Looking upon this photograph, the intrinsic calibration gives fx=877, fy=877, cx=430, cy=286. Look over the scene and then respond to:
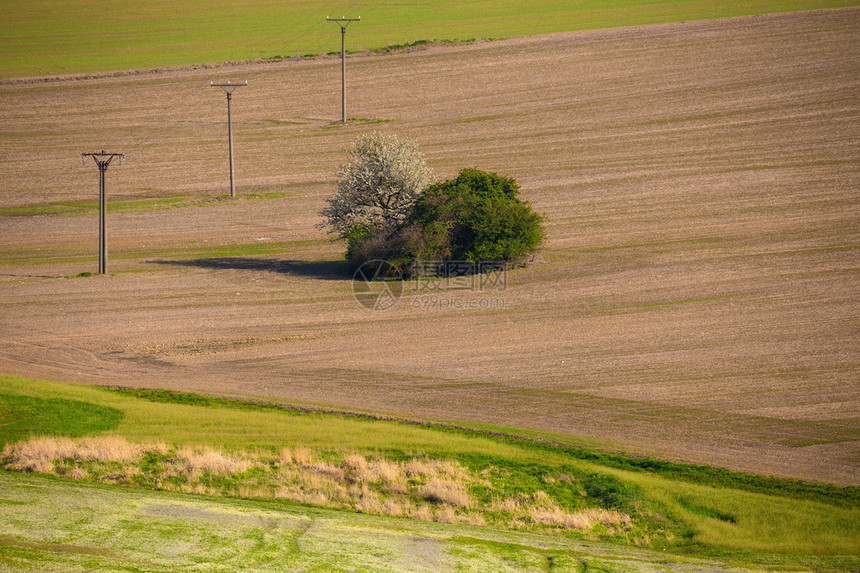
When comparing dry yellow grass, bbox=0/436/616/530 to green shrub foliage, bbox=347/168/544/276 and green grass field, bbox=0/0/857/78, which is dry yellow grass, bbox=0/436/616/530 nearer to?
green shrub foliage, bbox=347/168/544/276

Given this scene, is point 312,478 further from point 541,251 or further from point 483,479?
point 541,251

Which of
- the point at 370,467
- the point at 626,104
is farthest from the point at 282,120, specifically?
the point at 370,467

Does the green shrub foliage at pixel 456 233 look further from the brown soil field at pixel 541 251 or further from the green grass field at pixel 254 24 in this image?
the green grass field at pixel 254 24

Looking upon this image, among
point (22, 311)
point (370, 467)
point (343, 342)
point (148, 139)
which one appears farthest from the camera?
point (148, 139)

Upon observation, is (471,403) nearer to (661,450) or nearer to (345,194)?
(661,450)

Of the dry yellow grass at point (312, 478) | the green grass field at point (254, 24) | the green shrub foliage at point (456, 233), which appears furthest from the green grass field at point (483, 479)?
the green grass field at point (254, 24)

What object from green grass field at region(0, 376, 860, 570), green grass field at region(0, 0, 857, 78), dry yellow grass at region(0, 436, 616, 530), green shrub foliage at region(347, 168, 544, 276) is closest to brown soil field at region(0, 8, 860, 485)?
green grass field at region(0, 376, 860, 570)
